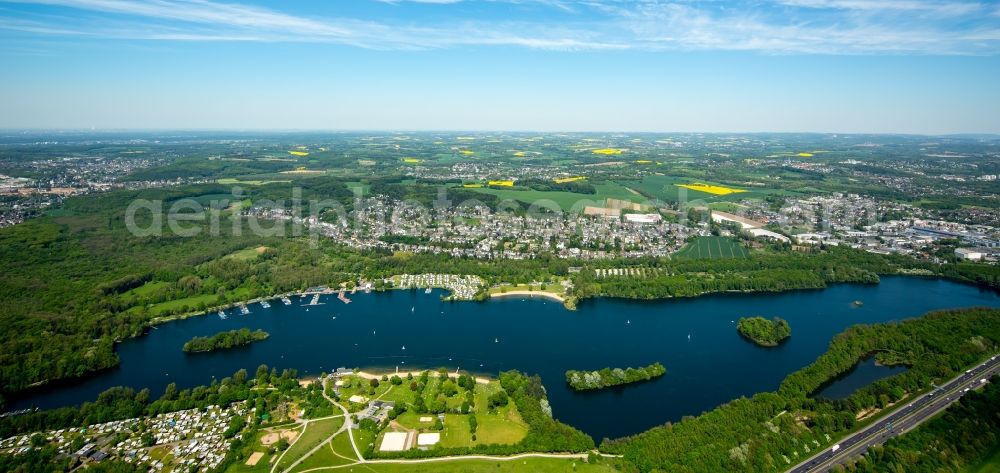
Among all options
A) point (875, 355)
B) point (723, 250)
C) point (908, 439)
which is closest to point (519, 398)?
point (908, 439)

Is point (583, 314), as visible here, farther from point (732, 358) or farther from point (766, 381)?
point (766, 381)

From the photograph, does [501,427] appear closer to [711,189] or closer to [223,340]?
[223,340]

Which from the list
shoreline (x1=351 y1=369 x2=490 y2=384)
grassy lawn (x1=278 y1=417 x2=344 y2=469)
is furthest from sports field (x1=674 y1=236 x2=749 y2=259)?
grassy lawn (x1=278 y1=417 x2=344 y2=469)

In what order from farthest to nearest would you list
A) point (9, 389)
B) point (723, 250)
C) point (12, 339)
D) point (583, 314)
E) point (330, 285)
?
point (723, 250) → point (330, 285) → point (583, 314) → point (12, 339) → point (9, 389)

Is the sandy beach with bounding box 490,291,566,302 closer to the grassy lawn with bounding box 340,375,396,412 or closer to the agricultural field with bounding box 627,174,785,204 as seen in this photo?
the grassy lawn with bounding box 340,375,396,412

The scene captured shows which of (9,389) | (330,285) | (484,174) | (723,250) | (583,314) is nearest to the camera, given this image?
(9,389)

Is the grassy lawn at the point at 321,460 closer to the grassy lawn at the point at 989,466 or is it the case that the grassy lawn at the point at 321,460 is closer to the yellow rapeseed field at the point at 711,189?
the grassy lawn at the point at 989,466

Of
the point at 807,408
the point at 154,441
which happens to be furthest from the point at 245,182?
the point at 807,408
